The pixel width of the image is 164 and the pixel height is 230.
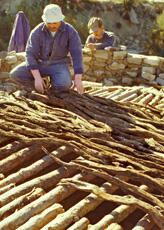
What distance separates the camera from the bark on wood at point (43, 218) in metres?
1.78

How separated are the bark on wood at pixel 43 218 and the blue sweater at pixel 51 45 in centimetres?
251

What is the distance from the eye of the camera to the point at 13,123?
113 inches

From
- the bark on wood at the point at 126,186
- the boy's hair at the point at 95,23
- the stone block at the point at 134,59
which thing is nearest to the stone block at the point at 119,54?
the stone block at the point at 134,59

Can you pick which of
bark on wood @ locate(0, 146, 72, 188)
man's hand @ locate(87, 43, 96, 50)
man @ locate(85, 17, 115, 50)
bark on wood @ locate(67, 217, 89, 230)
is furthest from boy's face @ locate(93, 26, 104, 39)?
bark on wood @ locate(67, 217, 89, 230)

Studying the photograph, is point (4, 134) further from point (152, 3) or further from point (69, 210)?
point (152, 3)

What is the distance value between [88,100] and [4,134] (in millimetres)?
1345

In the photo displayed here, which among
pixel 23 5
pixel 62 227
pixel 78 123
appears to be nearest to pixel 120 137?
pixel 78 123

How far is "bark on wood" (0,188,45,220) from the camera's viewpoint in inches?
75.0

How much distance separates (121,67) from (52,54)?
4218mm

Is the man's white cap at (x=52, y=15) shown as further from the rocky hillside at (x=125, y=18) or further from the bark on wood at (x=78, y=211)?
the rocky hillside at (x=125, y=18)

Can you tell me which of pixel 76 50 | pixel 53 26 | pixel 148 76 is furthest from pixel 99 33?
pixel 53 26

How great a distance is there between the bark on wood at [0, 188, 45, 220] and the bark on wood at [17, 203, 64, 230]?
165 millimetres

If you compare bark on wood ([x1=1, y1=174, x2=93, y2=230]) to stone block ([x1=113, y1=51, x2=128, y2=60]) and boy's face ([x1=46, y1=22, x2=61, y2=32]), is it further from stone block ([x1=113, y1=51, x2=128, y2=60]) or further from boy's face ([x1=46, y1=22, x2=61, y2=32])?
stone block ([x1=113, y1=51, x2=128, y2=60])

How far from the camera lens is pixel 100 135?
2.72 m
